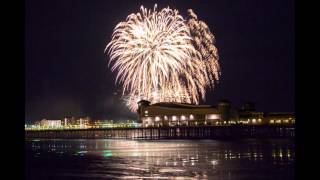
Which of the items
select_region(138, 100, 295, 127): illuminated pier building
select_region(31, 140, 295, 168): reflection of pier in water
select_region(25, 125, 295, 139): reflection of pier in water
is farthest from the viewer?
select_region(138, 100, 295, 127): illuminated pier building

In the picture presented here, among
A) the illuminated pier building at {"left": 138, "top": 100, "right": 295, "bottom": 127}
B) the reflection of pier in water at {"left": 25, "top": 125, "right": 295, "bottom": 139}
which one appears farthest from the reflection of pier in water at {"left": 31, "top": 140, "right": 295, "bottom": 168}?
the illuminated pier building at {"left": 138, "top": 100, "right": 295, "bottom": 127}

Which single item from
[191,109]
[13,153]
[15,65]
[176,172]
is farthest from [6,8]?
[191,109]

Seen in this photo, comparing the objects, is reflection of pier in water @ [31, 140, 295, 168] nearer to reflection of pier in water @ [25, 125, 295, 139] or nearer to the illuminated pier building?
reflection of pier in water @ [25, 125, 295, 139]

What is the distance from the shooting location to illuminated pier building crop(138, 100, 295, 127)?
13531cm

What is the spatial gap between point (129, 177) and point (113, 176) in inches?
67.8

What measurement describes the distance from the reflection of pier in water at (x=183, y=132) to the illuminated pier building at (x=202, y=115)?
7.05 feet

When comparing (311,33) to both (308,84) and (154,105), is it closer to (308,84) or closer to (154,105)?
(308,84)

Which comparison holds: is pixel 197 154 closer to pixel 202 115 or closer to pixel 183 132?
pixel 183 132

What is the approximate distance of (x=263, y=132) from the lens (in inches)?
5138

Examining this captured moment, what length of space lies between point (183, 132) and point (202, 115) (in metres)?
6.96

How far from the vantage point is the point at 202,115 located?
5581 inches

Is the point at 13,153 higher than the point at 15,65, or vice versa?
the point at 15,65

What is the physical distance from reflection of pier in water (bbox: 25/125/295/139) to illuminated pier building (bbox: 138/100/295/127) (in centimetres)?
215

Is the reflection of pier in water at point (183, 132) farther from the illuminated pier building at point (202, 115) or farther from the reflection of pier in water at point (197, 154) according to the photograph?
the reflection of pier in water at point (197, 154)
